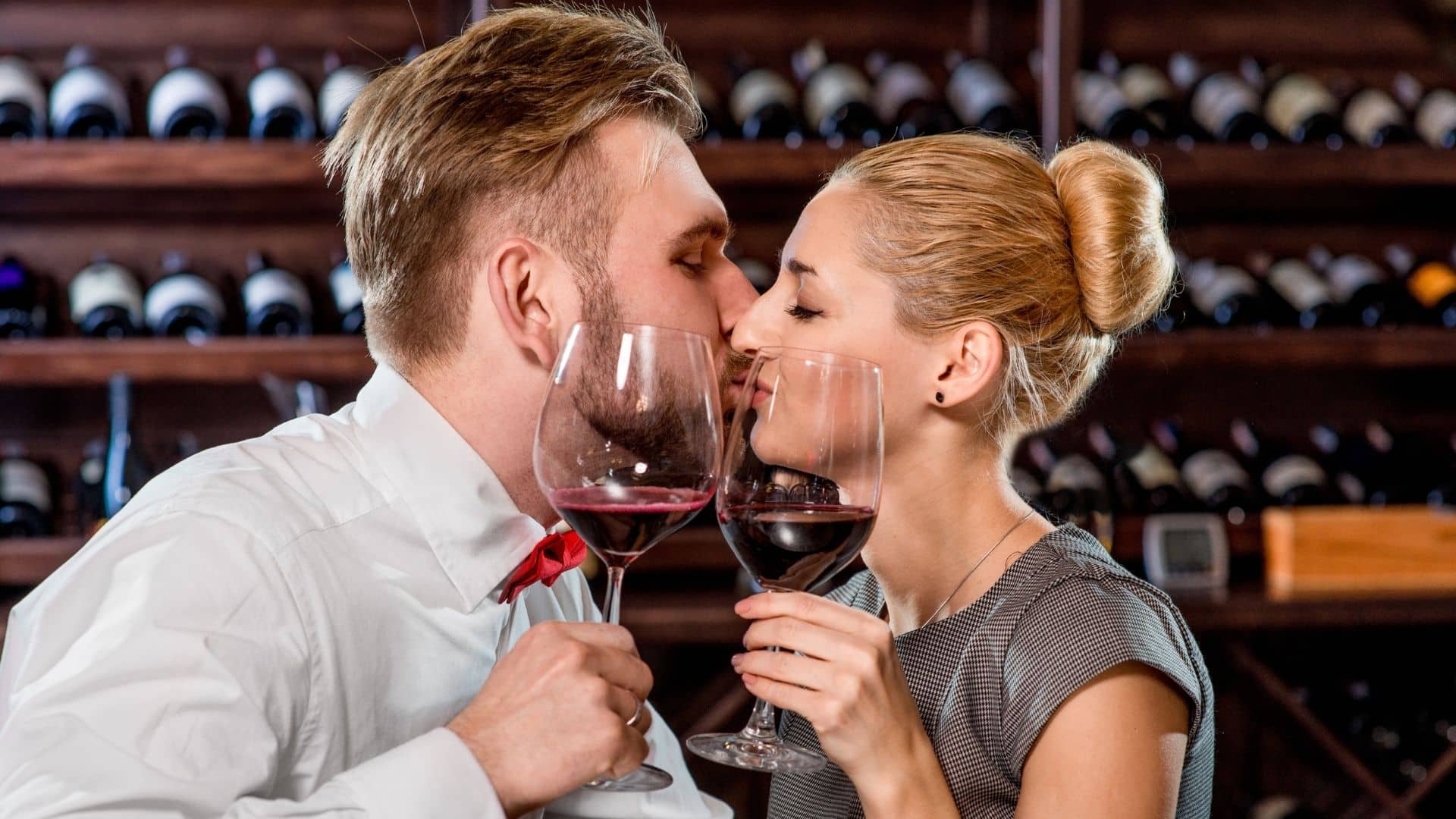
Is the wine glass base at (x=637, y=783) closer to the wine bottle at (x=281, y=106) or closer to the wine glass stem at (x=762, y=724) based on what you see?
the wine glass stem at (x=762, y=724)

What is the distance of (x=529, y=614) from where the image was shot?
1.41 metres

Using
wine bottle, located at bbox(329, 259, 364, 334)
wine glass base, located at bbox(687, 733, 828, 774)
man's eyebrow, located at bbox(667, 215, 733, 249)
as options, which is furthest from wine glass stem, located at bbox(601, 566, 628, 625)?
wine bottle, located at bbox(329, 259, 364, 334)

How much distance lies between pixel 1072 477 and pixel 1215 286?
0.53 meters

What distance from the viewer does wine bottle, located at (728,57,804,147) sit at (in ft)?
8.91

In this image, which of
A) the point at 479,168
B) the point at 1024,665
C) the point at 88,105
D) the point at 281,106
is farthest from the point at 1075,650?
the point at 88,105

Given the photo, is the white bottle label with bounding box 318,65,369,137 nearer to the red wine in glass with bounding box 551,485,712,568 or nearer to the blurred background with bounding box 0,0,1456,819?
the blurred background with bounding box 0,0,1456,819

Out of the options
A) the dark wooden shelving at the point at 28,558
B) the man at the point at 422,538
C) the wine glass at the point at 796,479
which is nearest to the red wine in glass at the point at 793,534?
the wine glass at the point at 796,479

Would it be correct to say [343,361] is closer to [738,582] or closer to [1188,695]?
[738,582]

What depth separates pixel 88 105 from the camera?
2604 mm

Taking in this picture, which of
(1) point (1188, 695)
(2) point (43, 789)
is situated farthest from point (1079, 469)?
(2) point (43, 789)

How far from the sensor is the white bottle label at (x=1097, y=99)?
9.12 feet

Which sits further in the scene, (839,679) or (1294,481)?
(1294,481)

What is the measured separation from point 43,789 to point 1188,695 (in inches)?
35.8

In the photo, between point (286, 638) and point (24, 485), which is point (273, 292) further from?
point (286, 638)
